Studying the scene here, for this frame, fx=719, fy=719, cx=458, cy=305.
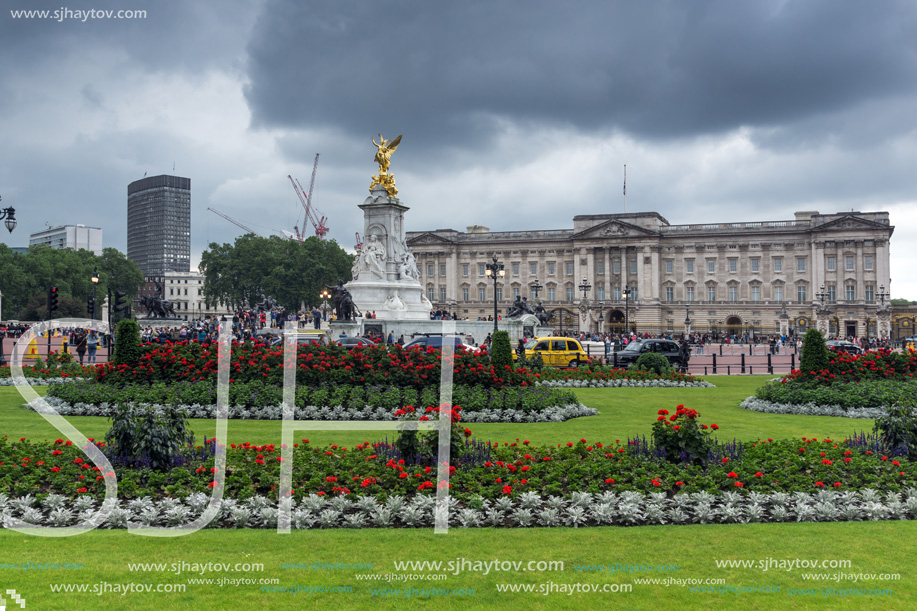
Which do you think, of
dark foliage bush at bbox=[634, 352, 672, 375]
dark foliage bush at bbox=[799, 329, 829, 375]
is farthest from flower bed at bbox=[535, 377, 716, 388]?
dark foliage bush at bbox=[799, 329, 829, 375]

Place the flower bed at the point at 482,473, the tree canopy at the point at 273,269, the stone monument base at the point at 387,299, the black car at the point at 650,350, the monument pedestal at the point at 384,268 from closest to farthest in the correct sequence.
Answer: the flower bed at the point at 482,473 < the black car at the point at 650,350 < the stone monument base at the point at 387,299 < the monument pedestal at the point at 384,268 < the tree canopy at the point at 273,269

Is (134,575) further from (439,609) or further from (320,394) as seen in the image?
(320,394)

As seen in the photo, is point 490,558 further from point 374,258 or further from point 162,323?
point 162,323

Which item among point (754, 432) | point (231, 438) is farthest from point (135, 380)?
point (754, 432)

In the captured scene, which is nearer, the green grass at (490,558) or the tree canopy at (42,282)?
the green grass at (490,558)

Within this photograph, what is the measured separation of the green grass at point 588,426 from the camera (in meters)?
12.8

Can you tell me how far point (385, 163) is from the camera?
48.2 metres

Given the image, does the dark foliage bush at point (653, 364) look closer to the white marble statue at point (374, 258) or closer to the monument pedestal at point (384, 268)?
the monument pedestal at point (384, 268)

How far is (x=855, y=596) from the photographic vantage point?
6027mm

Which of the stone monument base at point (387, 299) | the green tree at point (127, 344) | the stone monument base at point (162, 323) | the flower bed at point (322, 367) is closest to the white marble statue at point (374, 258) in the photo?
the stone monument base at point (387, 299)

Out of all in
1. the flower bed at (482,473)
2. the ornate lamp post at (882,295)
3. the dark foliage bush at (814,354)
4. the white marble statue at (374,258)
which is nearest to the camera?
the flower bed at (482,473)

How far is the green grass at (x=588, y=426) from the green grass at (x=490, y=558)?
4795 mm

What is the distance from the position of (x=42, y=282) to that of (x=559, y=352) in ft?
244

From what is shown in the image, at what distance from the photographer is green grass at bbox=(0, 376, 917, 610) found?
5855mm
